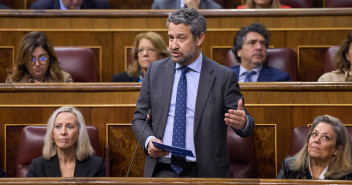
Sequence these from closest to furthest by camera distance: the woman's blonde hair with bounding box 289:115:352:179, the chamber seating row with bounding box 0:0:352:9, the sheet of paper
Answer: the sheet of paper < the woman's blonde hair with bounding box 289:115:352:179 < the chamber seating row with bounding box 0:0:352:9

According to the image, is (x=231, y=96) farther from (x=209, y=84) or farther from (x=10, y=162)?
(x=10, y=162)

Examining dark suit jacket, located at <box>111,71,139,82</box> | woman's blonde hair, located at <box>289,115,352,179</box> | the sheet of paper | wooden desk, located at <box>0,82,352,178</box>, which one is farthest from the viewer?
dark suit jacket, located at <box>111,71,139,82</box>

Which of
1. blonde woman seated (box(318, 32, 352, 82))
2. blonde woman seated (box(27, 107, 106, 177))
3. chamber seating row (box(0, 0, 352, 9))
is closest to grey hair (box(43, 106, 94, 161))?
blonde woman seated (box(27, 107, 106, 177))

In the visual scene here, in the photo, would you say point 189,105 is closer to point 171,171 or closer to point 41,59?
point 171,171

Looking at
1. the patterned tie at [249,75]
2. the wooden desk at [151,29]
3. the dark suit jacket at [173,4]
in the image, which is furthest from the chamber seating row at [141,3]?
the patterned tie at [249,75]

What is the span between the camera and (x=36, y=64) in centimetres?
150

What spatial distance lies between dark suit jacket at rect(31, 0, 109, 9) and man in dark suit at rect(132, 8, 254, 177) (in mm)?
956

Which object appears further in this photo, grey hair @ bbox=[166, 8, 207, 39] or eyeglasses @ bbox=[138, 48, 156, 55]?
eyeglasses @ bbox=[138, 48, 156, 55]

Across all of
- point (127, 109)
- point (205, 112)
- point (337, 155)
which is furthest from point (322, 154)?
point (127, 109)

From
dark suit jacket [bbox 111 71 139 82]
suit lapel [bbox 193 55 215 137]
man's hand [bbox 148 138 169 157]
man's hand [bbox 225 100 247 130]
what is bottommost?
man's hand [bbox 148 138 169 157]

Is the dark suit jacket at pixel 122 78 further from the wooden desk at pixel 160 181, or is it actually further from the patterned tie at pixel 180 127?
the wooden desk at pixel 160 181

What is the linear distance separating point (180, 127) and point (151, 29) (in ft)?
2.57

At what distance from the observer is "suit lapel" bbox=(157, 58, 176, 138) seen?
0.99m

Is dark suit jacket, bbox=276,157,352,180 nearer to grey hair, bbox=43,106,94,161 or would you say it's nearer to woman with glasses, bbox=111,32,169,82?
grey hair, bbox=43,106,94,161
